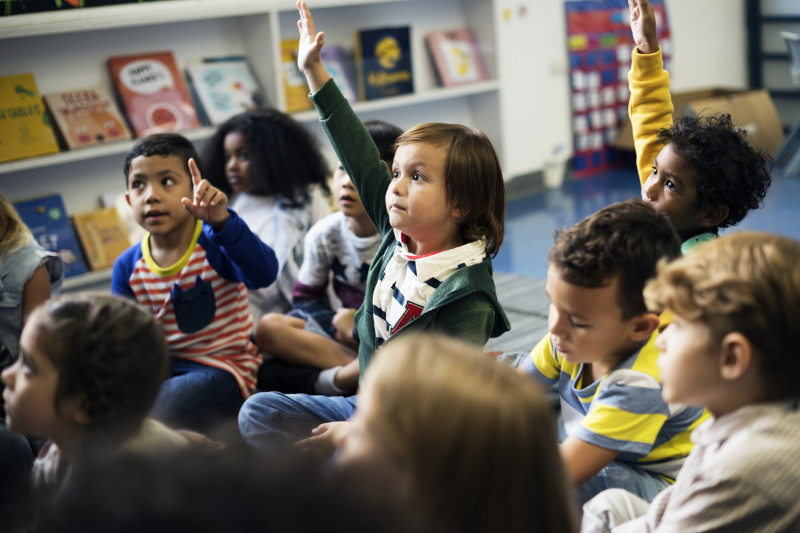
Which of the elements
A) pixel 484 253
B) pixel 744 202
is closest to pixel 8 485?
pixel 484 253

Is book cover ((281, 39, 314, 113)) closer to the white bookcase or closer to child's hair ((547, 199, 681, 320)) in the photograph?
the white bookcase

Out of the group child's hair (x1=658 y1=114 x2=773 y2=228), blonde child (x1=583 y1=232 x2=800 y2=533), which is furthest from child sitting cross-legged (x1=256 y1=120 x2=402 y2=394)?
blonde child (x1=583 y1=232 x2=800 y2=533)

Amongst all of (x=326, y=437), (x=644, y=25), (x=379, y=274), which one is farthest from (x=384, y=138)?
(x=326, y=437)

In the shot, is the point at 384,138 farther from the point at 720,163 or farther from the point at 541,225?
the point at 541,225

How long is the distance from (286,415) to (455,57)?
3.11 metres

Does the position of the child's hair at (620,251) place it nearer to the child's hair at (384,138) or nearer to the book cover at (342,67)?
the child's hair at (384,138)

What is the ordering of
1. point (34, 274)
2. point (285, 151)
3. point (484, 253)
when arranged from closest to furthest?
point (484, 253), point (34, 274), point (285, 151)

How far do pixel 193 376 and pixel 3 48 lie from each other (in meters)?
1.83

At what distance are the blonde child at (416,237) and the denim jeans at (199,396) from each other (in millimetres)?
209

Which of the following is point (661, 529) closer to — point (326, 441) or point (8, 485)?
point (326, 441)

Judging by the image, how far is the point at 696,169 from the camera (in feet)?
5.09

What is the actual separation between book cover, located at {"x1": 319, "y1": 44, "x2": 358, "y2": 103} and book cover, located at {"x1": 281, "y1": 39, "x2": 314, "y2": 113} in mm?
198

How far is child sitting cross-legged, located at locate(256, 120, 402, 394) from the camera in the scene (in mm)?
2027

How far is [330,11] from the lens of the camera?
12.7 ft
